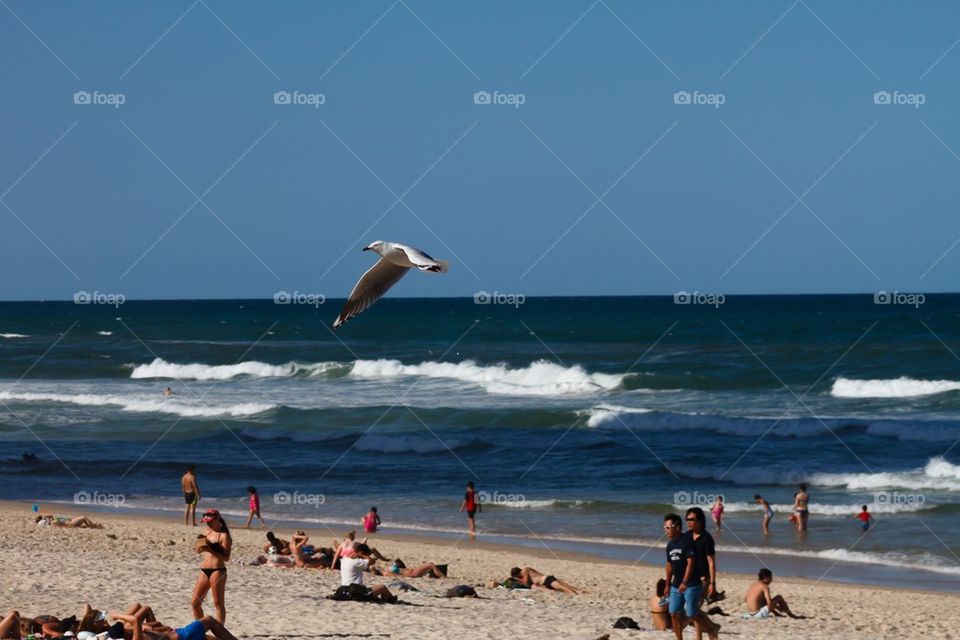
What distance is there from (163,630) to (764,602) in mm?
6720

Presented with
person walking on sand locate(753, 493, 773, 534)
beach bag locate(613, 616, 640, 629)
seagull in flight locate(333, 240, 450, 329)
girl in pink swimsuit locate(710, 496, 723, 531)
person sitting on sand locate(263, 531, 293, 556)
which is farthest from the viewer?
girl in pink swimsuit locate(710, 496, 723, 531)

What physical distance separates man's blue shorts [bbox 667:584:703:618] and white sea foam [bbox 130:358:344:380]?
134ft

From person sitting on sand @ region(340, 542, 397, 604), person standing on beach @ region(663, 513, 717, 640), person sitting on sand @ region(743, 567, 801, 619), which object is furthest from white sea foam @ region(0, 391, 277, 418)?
person standing on beach @ region(663, 513, 717, 640)

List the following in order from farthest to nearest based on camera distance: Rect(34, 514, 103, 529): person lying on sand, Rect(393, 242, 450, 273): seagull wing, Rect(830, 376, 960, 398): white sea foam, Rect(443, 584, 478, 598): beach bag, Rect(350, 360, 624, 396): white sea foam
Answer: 1. Rect(350, 360, 624, 396): white sea foam
2. Rect(830, 376, 960, 398): white sea foam
3. Rect(34, 514, 103, 529): person lying on sand
4. Rect(443, 584, 478, 598): beach bag
5. Rect(393, 242, 450, 273): seagull wing

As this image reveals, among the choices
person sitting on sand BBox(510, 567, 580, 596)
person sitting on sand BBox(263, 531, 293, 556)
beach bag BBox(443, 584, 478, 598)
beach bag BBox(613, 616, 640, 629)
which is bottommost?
beach bag BBox(613, 616, 640, 629)

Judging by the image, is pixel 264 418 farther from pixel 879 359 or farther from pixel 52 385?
pixel 879 359

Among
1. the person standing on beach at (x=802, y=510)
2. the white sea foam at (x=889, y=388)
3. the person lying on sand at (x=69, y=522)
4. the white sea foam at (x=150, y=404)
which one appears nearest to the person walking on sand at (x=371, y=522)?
the person lying on sand at (x=69, y=522)

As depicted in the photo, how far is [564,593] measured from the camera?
14.4m

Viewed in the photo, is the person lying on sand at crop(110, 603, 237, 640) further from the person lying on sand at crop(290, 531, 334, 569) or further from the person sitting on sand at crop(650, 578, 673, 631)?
the person lying on sand at crop(290, 531, 334, 569)

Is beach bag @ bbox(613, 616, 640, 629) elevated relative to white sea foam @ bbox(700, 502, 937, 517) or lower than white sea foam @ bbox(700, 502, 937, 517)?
lower

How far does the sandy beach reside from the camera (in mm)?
11672

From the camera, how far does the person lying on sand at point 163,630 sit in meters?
9.59

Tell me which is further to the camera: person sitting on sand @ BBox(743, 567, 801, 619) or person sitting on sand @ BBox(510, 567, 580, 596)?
person sitting on sand @ BBox(510, 567, 580, 596)

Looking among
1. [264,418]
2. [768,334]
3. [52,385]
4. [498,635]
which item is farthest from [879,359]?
[498,635]
